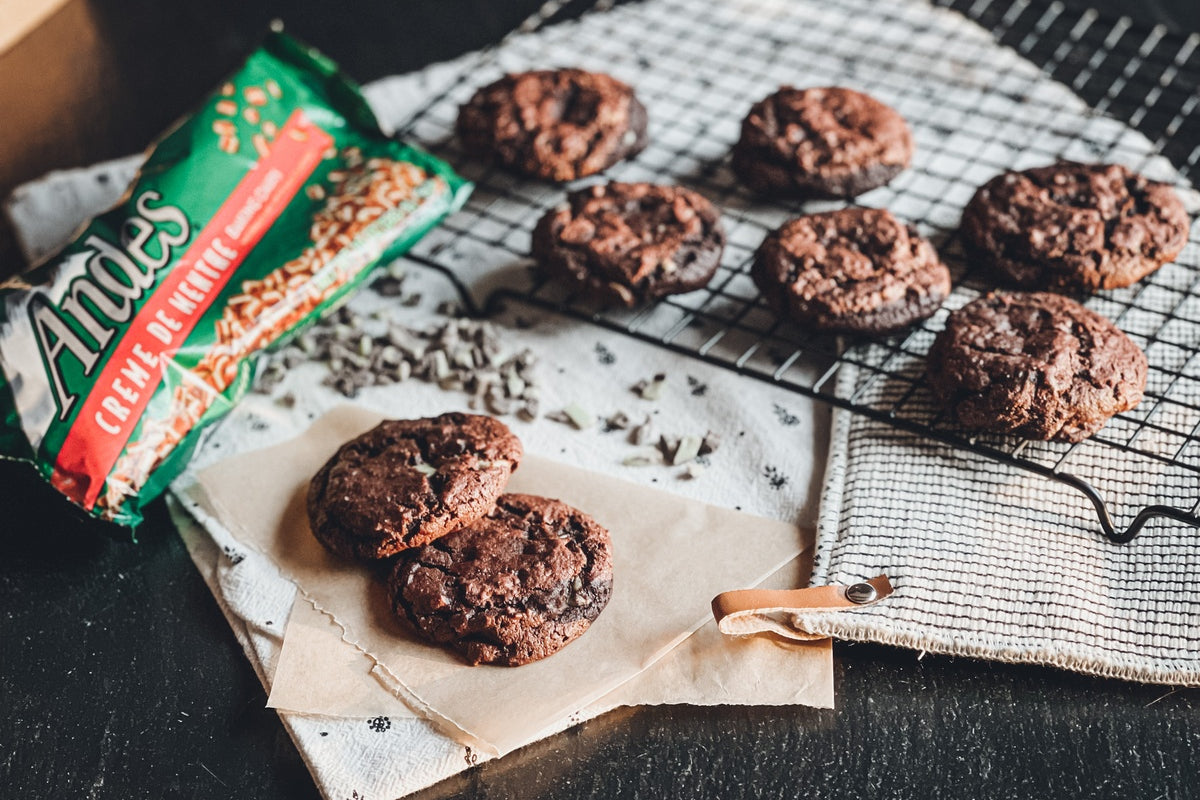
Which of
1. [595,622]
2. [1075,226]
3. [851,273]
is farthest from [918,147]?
[595,622]

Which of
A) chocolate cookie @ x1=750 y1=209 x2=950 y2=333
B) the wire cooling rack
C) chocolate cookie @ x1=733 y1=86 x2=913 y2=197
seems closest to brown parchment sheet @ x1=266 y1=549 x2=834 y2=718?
the wire cooling rack

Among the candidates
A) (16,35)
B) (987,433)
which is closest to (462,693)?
(987,433)

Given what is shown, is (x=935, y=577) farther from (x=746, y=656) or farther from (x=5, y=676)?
(x=5, y=676)

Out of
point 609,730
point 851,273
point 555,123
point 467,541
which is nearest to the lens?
point 609,730

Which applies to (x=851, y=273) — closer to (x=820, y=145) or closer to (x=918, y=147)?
(x=820, y=145)

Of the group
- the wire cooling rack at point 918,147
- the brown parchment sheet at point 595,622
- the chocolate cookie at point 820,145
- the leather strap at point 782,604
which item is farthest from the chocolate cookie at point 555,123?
the leather strap at point 782,604

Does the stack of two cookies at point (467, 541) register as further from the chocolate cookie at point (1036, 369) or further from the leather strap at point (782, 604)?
the chocolate cookie at point (1036, 369)

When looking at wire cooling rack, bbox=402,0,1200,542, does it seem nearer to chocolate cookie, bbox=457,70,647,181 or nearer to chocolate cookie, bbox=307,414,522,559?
chocolate cookie, bbox=457,70,647,181
